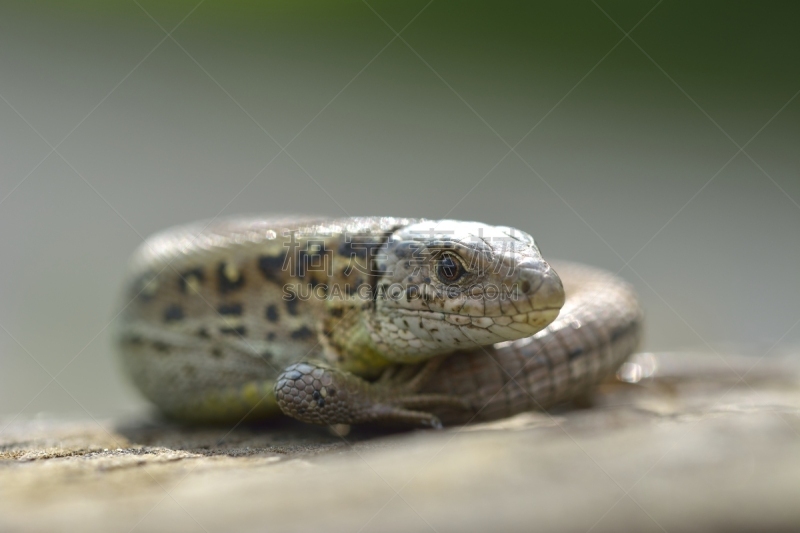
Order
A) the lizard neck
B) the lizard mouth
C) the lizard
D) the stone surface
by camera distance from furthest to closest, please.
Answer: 1. the lizard neck
2. the lizard
3. the lizard mouth
4. the stone surface

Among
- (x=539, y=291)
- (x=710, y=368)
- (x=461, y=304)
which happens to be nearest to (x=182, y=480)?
(x=461, y=304)

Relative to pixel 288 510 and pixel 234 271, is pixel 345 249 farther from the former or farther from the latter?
Answer: pixel 288 510

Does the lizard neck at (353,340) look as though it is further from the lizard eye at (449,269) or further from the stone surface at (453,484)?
the stone surface at (453,484)

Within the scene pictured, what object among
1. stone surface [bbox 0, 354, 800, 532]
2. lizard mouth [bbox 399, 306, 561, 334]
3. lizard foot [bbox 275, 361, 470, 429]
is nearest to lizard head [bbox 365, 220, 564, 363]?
lizard mouth [bbox 399, 306, 561, 334]

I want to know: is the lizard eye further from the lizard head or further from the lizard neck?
the lizard neck

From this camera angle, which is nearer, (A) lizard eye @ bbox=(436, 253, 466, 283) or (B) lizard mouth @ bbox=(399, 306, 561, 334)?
(B) lizard mouth @ bbox=(399, 306, 561, 334)

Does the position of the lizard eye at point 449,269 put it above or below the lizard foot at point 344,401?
above

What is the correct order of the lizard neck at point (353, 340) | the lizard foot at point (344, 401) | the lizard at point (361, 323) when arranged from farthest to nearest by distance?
the lizard neck at point (353, 340) < the lizard foot at point (344, 401) < the lizard at point (361, 323)

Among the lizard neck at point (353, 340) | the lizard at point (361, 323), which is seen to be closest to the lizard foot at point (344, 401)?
the lizard at point (361, 323)
